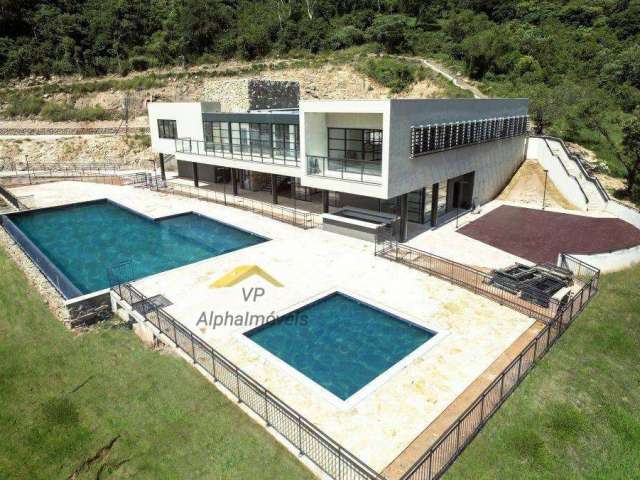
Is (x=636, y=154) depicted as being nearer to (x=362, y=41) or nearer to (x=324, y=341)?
(x=324, y=341)

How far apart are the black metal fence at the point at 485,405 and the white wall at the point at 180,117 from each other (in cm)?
2546

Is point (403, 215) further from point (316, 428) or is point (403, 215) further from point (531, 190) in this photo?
point (316, 428)

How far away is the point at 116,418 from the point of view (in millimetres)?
10273

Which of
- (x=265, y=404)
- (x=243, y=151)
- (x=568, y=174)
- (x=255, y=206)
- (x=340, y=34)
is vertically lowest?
(x=255, y=206)

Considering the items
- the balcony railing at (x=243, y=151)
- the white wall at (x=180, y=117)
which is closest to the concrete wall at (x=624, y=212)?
the balcony railing at (x=243, y=151)

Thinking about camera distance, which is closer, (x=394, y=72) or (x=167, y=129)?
(x=167, y=129)

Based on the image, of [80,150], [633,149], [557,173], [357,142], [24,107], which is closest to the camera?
[357,142]

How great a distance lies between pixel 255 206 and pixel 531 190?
726 inches

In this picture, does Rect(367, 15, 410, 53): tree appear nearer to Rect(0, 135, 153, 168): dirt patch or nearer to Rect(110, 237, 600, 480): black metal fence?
Rect(0, 135, 153, 168): dirt patch

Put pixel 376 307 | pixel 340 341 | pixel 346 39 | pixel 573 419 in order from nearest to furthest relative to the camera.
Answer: pixel 573 419
pixel 340 341
pixel 376 307
pixel 346 39

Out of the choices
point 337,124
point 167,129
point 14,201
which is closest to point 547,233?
point 337,124

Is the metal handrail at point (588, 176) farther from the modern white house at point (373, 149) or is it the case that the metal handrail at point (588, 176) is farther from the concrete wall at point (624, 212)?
the modern white house at point (373, 149)

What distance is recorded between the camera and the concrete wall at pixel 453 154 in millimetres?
19578

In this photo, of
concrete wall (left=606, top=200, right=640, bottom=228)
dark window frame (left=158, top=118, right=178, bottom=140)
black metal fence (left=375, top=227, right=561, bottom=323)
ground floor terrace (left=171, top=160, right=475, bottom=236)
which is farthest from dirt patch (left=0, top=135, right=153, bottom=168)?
concrete wall (left=606, top=200, right=640, bottom=228)
